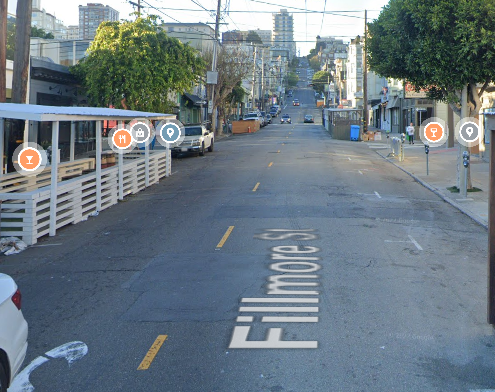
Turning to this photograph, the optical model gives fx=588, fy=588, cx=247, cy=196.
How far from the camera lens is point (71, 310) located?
311 inches

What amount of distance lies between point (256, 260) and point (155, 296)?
2.47 m

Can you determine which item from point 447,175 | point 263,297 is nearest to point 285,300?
point 263,297

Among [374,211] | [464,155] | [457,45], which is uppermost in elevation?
Result: [457,45]

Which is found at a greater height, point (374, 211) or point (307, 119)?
point (307, 119)

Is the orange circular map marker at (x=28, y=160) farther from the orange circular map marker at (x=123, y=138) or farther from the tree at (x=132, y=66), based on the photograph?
the tree at (x=132, y=66)

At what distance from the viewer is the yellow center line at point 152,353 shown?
6.00 m

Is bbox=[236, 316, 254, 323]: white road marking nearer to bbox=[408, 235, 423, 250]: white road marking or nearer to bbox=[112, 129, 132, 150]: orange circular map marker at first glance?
bbox=[408, 235, 423, 250]: white road marking

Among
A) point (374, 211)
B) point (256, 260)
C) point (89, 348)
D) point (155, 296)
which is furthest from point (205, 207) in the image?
point (89, 348)

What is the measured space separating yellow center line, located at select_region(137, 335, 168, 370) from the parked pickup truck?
83.6 feet

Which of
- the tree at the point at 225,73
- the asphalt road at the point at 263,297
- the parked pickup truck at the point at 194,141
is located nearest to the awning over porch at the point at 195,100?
the tree at the point at 225,73

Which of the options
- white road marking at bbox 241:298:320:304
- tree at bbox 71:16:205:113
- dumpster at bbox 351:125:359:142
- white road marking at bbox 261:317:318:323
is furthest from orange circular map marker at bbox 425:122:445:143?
white road marking at bbox 261:317:318:323

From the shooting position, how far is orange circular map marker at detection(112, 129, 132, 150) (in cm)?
2077

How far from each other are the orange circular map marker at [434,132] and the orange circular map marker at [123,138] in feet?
70.7

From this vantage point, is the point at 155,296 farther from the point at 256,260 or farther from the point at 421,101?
the point at 421,101
